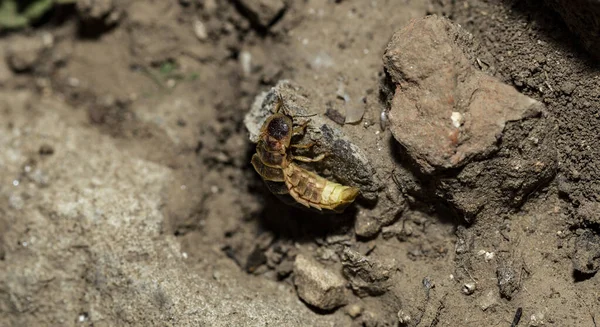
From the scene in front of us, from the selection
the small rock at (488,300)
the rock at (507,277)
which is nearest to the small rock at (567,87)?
the rock at (507,277)

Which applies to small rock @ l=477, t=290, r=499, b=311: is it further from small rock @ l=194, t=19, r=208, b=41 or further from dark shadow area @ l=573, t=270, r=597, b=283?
small rock @ l=194, t=19, r=208, b=41

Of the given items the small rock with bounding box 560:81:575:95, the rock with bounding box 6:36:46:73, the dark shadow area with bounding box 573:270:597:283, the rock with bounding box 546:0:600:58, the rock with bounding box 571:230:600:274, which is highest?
the rock with bounding box 546:0:600:58

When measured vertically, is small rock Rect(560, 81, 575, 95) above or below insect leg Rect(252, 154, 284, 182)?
above

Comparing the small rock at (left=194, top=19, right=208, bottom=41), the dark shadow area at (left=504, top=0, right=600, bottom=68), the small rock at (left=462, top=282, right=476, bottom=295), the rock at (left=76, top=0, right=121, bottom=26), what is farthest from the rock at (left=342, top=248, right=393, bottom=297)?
the rock at (left=76, top=0, right=121, bottom=26)

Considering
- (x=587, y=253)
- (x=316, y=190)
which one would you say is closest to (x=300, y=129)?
(x=316, y=190)

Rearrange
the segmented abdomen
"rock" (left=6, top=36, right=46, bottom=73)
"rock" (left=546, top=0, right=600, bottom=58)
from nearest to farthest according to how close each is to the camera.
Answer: "rock" (left=546, top=0, right=600, bottom=58) → the segmented abdomen → "rock" (left=6, top=36, right=46, bottom=73)

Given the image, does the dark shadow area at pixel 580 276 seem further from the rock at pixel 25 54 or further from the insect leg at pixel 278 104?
the rock at pixel 25 54
